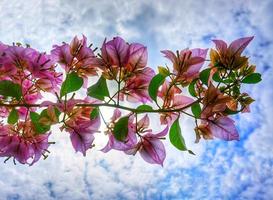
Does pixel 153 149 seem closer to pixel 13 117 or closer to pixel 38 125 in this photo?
pixel 38 125

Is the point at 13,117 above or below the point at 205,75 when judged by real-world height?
below

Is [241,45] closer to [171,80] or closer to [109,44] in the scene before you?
[171,80]

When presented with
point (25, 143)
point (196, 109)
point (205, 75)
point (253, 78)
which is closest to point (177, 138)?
point (196, 109)

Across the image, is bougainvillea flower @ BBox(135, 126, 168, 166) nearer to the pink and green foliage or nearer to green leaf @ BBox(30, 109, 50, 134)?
the pink and green foliage

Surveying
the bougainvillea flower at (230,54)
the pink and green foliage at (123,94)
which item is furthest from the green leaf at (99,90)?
the bougainvillea flower at (230,54)

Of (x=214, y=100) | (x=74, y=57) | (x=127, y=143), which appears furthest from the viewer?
(x=74, y=57)

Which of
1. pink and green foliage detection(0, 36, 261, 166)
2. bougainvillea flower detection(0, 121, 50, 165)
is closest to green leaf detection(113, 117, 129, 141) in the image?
pink and green foliage detection(0, 36, 261, 166)

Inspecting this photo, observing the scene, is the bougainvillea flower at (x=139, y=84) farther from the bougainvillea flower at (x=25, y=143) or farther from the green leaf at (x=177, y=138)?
the bougainvillea flower at (x=25, y=143)
